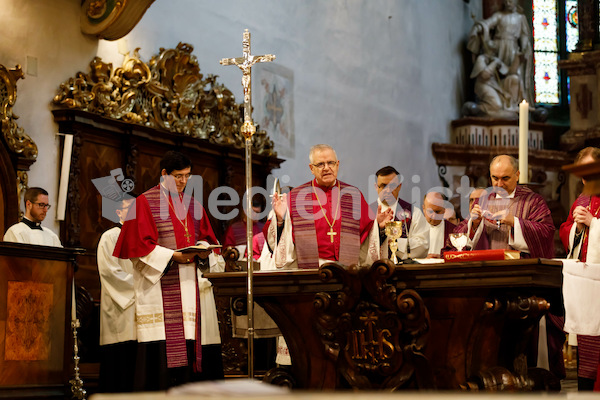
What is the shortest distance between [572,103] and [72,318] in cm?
1215

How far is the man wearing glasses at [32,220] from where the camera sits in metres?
8.29

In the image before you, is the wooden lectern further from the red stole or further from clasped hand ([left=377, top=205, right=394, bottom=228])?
clasped hand ([left=377, top=205, right=394, bottom=228])

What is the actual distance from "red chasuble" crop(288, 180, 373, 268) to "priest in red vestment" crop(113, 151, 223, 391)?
73cm

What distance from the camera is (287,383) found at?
5520mm

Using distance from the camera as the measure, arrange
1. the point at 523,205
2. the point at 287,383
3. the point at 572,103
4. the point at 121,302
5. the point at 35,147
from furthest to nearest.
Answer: the point at 572,103
the point at 35,147
the point at 121,302
the point at 523,205
the point at 287,383

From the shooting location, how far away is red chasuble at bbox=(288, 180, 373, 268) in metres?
6.24

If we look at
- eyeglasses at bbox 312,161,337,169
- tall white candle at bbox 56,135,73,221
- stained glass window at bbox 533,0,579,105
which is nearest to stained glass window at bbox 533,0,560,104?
stained glass window at bbox 533,0,579,105

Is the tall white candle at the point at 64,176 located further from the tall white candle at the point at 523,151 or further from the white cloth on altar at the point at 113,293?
the tall white candle at the point at 523,151

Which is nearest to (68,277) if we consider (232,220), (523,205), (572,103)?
(523,205)

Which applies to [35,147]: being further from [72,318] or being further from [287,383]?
[287,383]

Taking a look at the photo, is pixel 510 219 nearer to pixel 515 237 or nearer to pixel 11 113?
pixel 515 237

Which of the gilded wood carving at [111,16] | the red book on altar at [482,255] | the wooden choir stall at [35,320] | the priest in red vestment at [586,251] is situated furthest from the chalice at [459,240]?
the gilded wood carving at [111,16]

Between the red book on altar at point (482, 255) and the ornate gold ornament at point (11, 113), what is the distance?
17.6ft

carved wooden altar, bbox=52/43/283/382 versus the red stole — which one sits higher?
carved wooden altar, bbox=52/43/283/382
